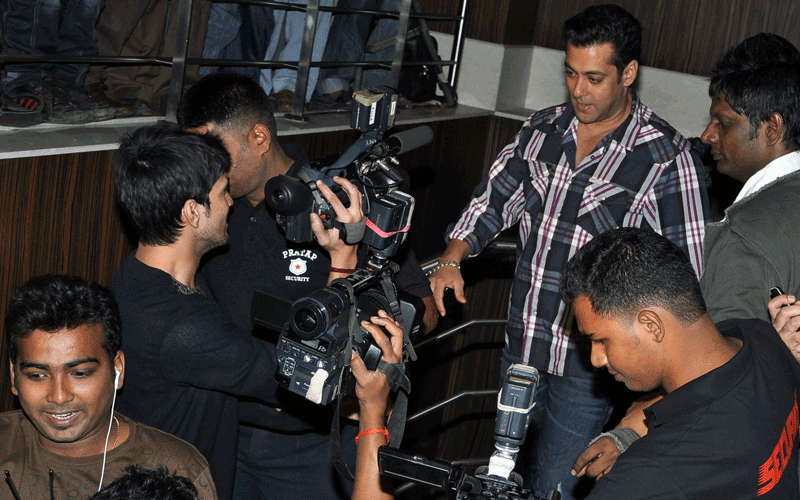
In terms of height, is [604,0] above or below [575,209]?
above

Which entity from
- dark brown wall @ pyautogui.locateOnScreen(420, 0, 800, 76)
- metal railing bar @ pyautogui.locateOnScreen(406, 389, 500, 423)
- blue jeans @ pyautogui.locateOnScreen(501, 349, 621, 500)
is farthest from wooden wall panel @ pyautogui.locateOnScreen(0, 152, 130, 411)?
dark brown wall @ pyautogui.locateOnScreen(420, 0, 800, 76)

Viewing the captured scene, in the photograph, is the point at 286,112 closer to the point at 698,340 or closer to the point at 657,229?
the point at 657,229

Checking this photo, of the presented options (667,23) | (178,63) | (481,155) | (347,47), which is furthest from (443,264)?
(667,23)

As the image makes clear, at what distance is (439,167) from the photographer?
4.08 meters

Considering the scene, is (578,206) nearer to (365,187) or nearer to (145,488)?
(365,187)

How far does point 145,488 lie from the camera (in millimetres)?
1234

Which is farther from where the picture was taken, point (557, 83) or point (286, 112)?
point (557, 83)

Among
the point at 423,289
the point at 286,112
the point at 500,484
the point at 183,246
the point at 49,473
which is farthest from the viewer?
the point at 286,112

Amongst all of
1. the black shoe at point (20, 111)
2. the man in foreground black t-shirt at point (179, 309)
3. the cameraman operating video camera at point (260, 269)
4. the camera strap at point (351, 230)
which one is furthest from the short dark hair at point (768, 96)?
the black shoe at point (20, 111)

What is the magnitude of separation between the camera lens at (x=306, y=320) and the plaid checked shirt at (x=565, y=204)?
113cm

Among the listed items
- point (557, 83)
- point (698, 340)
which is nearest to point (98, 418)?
point (698, 340)

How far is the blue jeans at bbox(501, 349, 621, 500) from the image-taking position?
2451 mm

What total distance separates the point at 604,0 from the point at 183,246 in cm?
336

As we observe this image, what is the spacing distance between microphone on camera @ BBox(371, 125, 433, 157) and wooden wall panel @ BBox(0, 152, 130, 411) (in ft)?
3.10
